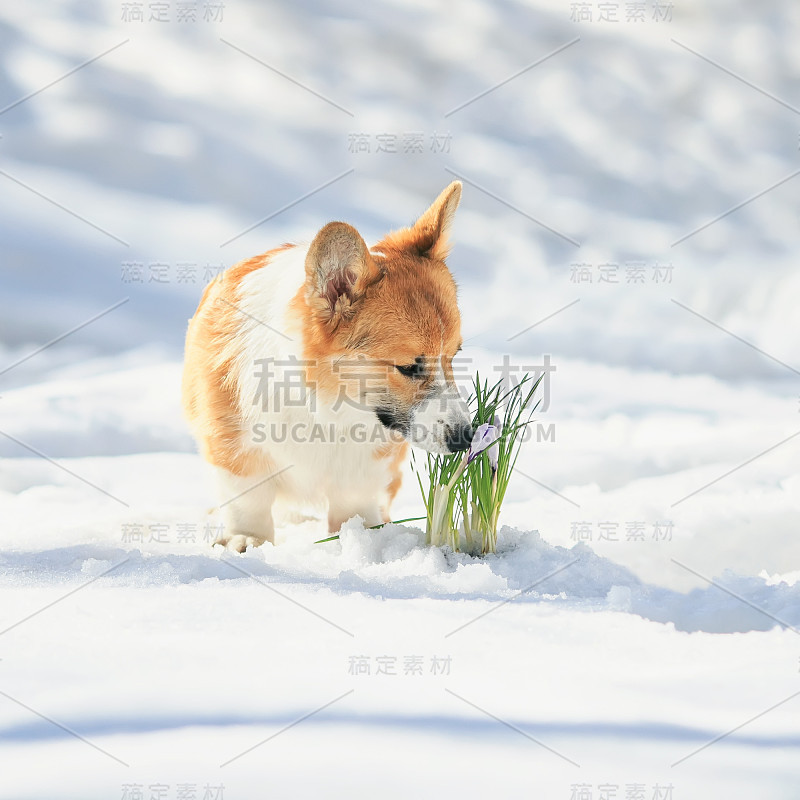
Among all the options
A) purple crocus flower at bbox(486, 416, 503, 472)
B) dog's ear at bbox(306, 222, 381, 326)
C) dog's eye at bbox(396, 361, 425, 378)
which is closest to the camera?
dog's ear at bbox(306, 222, 381, 326)

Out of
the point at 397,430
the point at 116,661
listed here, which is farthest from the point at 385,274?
the point at 116,661

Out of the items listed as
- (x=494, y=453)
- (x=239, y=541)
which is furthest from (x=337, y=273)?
(x=239, y=541)

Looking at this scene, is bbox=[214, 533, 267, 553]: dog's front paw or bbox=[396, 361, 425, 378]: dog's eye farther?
bbox=[214, 533, 267, 553]: dog's front paw

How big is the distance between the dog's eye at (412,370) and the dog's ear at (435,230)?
525 mm

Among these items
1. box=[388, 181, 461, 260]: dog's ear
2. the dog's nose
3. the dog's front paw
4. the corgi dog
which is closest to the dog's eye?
the corgi dog

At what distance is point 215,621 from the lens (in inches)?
86.7

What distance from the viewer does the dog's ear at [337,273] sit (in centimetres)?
268

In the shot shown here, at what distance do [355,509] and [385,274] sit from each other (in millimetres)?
1016

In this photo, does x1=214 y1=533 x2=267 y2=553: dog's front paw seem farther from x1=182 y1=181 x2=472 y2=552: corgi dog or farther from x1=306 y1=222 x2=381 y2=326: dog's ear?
x1=306 y1=222 x2=381 y2=326: dog's ear

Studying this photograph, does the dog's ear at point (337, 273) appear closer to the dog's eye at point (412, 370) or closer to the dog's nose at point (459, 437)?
the dog's eye at point (412, 370)

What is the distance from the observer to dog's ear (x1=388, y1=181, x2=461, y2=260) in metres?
3.09

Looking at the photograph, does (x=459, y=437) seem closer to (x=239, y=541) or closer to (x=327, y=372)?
(x=327, y=372)

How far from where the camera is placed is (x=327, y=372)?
288 cm

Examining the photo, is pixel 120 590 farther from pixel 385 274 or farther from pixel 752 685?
pixel 752 685
